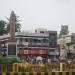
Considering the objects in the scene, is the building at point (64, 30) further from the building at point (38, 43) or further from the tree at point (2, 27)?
the building at point (38, 43)

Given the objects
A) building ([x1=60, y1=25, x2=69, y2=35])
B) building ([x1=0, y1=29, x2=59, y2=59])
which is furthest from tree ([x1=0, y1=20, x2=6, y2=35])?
building ([x1=60, y1=25, x2=69, y2=35])

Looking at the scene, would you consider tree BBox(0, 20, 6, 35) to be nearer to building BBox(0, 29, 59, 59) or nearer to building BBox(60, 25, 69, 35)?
building BBox(0, 29, 59, 59)

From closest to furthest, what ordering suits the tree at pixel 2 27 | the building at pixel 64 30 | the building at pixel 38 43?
1. the building at pixel 38 43
2. the tree at pixel 2 27
3. the building at pixel 64 30

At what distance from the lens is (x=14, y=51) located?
36938 millimetres

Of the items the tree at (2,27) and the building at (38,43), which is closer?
the building at (38,43)

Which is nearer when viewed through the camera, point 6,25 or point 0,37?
point 0,37

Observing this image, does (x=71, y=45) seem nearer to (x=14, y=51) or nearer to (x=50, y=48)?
(x=50, y=48)

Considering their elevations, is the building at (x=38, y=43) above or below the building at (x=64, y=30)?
below

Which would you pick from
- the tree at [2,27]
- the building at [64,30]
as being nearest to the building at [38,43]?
the tree at [2,27]

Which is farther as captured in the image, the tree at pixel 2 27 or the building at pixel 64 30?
the building at pixel 64 30

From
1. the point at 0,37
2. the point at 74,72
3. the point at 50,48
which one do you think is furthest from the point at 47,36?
the point at 74,72

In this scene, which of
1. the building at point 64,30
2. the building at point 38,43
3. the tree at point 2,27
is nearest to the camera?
the building at point 38,43

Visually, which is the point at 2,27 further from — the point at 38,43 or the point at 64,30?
the point at 64,30

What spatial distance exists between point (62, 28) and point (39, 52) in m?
24.9
